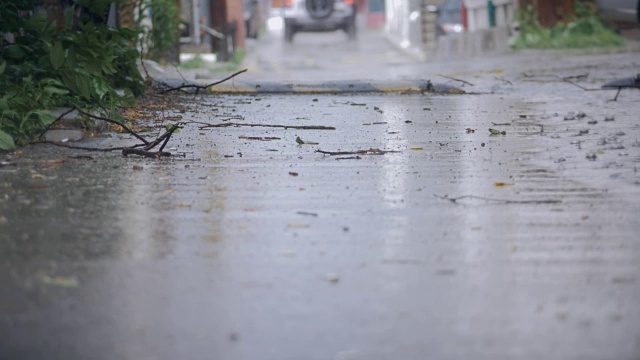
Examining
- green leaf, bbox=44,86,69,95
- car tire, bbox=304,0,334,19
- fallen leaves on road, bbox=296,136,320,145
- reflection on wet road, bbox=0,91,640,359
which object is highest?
car tire, bbox=304,0,334,19

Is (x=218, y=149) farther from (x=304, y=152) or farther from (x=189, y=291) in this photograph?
(x=189, y=291)

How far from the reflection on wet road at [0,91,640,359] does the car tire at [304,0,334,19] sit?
125 ft

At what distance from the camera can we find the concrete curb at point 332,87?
1355 centimetres

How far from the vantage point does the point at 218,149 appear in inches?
332

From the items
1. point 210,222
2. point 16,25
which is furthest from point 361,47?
point 210,222

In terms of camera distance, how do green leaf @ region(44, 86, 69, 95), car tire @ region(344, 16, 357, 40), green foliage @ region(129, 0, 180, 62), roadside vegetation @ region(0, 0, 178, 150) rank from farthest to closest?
1. car tire @ region(344, 16, 357, 40)
2. green foliage @ region(129, 0, 180, 62)
3. green leaf @ region(44, 86, 69, 95)
4. roadside vegetation @ region(0, 0, 178, 150)

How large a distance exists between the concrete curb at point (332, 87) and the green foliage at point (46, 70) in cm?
264

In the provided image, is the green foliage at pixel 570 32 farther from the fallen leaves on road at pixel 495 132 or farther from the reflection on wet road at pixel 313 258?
the reflection on wet road at pixel 313 258

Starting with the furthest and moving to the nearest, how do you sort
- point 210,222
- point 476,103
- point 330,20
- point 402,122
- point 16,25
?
point 330,20 < point 476,103 < point 402,122 < point 16,25 < point 210,222

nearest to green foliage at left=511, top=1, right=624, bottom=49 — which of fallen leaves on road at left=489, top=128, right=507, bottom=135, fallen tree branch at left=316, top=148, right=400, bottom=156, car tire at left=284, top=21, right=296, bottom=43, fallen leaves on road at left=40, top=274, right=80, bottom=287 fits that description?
fallen leaves on road at left=489, top=128, right=507, bottom=135

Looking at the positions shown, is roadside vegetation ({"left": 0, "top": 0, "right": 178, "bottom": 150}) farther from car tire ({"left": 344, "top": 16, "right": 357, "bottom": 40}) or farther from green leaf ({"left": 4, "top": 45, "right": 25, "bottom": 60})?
car tire ({"left": 344, "top": 16, "right": 357, "bottom": 40})

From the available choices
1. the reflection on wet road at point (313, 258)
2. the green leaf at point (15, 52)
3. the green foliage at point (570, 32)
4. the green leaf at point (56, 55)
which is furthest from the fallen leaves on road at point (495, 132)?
the green foliage at point (570, 32)

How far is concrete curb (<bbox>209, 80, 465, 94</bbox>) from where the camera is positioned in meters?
13.6

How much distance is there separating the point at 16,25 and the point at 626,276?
250 inches
